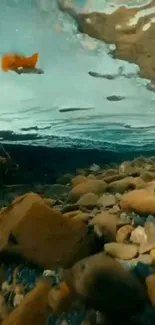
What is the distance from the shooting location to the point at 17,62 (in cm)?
144

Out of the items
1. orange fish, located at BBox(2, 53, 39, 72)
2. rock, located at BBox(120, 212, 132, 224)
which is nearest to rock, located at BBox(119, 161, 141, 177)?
rock, located at BBox(120, 212, 132, 224)

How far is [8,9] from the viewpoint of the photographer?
144 cm

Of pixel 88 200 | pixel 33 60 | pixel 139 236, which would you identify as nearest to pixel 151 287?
pixel 139 236

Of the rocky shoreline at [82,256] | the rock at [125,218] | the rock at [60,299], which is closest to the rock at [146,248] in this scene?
the rocky shoreline at [82,256]

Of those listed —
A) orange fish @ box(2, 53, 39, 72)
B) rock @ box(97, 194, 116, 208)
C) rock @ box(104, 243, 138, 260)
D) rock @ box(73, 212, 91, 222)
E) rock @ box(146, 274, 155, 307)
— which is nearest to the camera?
rock @ box(146, 274, 155, 307)

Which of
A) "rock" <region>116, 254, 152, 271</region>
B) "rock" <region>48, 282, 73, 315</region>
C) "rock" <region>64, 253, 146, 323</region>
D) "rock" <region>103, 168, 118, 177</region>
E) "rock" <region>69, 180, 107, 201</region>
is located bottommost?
"rock" <region>48, 282, 73, 315</region>

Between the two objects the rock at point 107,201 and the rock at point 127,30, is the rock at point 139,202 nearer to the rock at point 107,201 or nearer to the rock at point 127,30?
the rock at point 107,201

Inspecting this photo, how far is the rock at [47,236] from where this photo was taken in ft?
3.71

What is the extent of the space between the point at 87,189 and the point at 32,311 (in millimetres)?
478

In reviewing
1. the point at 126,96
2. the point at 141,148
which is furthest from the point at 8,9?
the point at 141,148

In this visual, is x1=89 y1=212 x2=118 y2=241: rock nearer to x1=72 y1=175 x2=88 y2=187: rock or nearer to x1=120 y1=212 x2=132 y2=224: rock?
x1=120 y1=212 x2=132 y2=224: rock

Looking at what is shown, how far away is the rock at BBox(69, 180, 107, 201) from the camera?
1395 millimetres

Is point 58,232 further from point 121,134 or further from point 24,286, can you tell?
point 121,134

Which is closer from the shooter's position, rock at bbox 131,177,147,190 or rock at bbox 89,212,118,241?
rock at bbox 89,212,118,241
